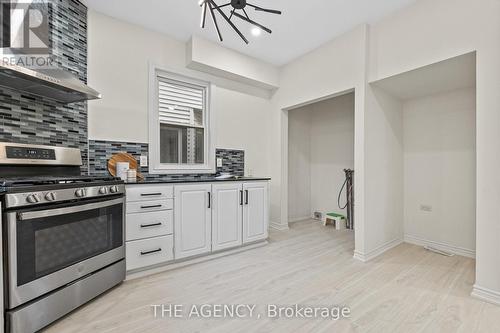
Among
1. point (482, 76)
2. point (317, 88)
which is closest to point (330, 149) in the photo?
point (317, 88)

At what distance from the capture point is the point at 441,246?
9.66 feet

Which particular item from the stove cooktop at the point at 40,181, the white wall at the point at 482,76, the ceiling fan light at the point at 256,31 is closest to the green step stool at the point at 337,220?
the white wall at the point at 482,76

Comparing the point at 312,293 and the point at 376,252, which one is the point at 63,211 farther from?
the point at 376,252

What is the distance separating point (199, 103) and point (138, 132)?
100 cm

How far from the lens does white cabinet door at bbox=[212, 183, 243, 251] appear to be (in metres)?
2.66

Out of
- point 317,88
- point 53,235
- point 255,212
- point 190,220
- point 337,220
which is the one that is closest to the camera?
point 53,235

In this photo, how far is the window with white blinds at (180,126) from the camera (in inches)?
113

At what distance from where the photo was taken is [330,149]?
438 centimetres

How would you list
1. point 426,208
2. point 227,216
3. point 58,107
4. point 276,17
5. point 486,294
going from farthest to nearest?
point 426,208 < point 227,216 < point 276,17 < point 58,107 < point 486,294

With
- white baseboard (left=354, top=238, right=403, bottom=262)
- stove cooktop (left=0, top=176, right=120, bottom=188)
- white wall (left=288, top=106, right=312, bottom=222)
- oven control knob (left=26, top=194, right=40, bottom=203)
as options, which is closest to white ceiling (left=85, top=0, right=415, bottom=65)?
white wall (left=288, top=106, right=312, bottom=222)

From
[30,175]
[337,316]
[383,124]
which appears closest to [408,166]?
[383,124]

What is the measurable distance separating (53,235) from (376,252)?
324 centimetres

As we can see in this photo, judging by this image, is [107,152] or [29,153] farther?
[107,152]

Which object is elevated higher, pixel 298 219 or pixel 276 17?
pixel 276 17
